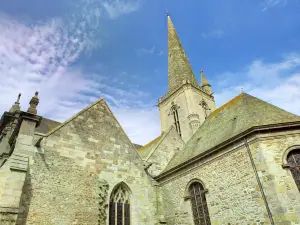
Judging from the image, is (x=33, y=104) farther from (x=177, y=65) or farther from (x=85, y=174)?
(x=177, y=65)

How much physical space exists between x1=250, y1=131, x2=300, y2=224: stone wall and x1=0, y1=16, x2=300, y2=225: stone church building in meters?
0.03

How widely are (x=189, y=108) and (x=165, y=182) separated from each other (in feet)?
41.2

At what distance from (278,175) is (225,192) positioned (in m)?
2.19

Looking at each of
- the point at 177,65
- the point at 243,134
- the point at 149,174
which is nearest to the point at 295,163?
the point at 243,134

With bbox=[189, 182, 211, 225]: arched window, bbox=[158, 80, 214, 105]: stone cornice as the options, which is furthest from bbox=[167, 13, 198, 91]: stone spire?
bbox=[189, 182, 211, 225]: arched window

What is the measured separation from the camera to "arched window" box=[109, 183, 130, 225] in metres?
10.9

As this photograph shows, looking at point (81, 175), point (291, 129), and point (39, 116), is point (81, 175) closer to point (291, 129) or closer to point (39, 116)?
point (39, 116)

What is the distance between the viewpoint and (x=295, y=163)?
8867 millimetres

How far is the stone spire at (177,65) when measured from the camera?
28.1 m

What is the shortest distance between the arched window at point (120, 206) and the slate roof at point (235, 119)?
3246 mm

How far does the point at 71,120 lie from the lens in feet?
38.2

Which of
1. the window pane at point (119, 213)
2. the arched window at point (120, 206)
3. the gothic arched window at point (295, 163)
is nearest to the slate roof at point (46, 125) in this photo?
the arched window at point (120, 206)

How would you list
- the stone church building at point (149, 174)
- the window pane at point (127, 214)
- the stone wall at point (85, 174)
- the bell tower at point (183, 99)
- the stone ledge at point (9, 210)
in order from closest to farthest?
the stone ledge at point (9, 210)
the stone church building at point (149, 174)
the stone wall at point (85, 174)
the window pane at point (127, 214)
the bell tower at point (183, 99)

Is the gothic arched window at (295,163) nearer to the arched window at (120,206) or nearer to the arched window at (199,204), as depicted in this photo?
the arched window at (199,204)
